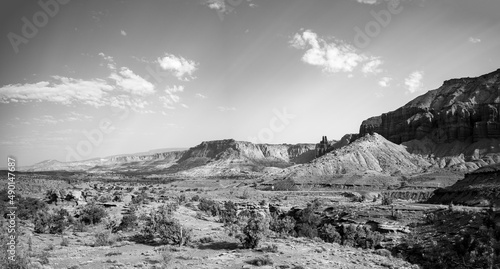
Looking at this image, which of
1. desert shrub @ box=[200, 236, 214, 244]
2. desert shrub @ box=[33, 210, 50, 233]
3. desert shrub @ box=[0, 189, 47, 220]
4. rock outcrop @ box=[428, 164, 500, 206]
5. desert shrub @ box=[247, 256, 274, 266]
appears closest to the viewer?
desert shrub @ box=[247, 256, 274, 266]

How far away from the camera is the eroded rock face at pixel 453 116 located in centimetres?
10619

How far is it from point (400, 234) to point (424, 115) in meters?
110

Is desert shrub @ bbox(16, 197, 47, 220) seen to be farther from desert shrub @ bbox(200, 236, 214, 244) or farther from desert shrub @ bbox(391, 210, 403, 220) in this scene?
desert shrub @ bbox(391, 210, 403, 220)

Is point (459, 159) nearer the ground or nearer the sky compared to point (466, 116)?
nearer the ground

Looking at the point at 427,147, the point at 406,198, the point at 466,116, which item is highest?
the point at 466,116

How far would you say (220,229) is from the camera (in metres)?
28.3

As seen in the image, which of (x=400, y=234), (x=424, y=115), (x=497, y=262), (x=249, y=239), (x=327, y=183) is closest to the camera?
(x=497, y=262)

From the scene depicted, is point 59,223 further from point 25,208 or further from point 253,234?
point 253,234

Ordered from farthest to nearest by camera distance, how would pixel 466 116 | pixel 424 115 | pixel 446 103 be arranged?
pixel 446 103 → pixel 424 115 → pixel 466 116

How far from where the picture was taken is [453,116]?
111312mm

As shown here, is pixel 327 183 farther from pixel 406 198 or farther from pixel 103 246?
pixel 103 246

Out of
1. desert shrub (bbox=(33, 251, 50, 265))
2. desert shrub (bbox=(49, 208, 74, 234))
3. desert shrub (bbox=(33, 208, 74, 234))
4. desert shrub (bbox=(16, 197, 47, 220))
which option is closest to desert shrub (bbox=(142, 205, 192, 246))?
desert shrub (bbox=(49, 208, 74, 234))

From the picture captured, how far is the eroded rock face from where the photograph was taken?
106 meters

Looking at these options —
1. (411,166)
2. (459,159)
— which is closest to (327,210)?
(411,166)
